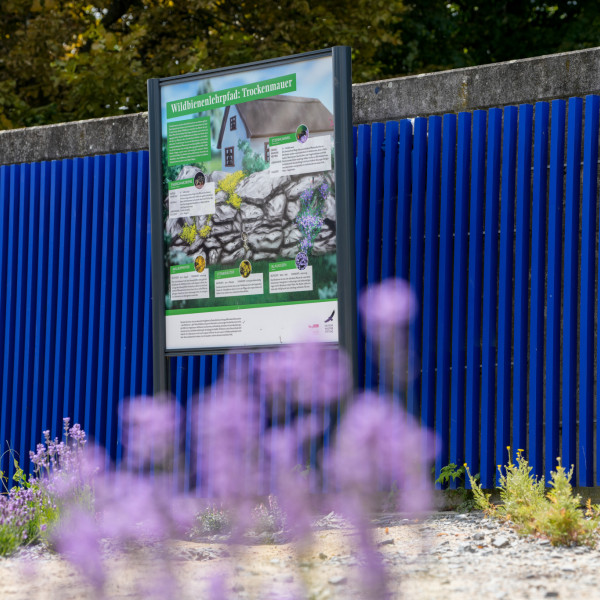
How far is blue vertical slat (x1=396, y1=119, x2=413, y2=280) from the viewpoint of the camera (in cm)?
537

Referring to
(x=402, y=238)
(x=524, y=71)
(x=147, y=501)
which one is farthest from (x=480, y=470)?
(x=147, y=501)

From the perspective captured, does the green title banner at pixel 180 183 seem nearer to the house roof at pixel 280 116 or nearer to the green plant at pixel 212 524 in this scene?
the house roof at pixel 280 116

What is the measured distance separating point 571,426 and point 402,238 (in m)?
1.35

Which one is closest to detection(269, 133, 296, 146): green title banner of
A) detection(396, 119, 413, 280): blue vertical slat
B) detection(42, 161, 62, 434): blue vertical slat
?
detection(396, 119, 413, 280): blue vertical slat

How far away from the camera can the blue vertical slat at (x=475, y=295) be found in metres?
5.12

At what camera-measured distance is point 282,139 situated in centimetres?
502

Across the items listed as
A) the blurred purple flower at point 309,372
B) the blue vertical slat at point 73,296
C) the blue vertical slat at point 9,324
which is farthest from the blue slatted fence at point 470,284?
the blue vertical slat at point 9,324

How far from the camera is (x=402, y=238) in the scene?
5.38 meters

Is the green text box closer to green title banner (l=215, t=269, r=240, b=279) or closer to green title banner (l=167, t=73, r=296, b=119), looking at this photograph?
green title banner (l=167, t=73, r=296, b=119)

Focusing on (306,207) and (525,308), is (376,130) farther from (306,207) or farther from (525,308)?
→ (525,308)

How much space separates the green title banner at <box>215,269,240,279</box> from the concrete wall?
1.23 metres

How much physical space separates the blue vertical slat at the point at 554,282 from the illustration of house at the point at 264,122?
3.85ft

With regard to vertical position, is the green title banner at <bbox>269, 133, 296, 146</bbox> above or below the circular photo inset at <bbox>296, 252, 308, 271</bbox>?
above

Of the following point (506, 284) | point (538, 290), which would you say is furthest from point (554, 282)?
point (506, 284)
